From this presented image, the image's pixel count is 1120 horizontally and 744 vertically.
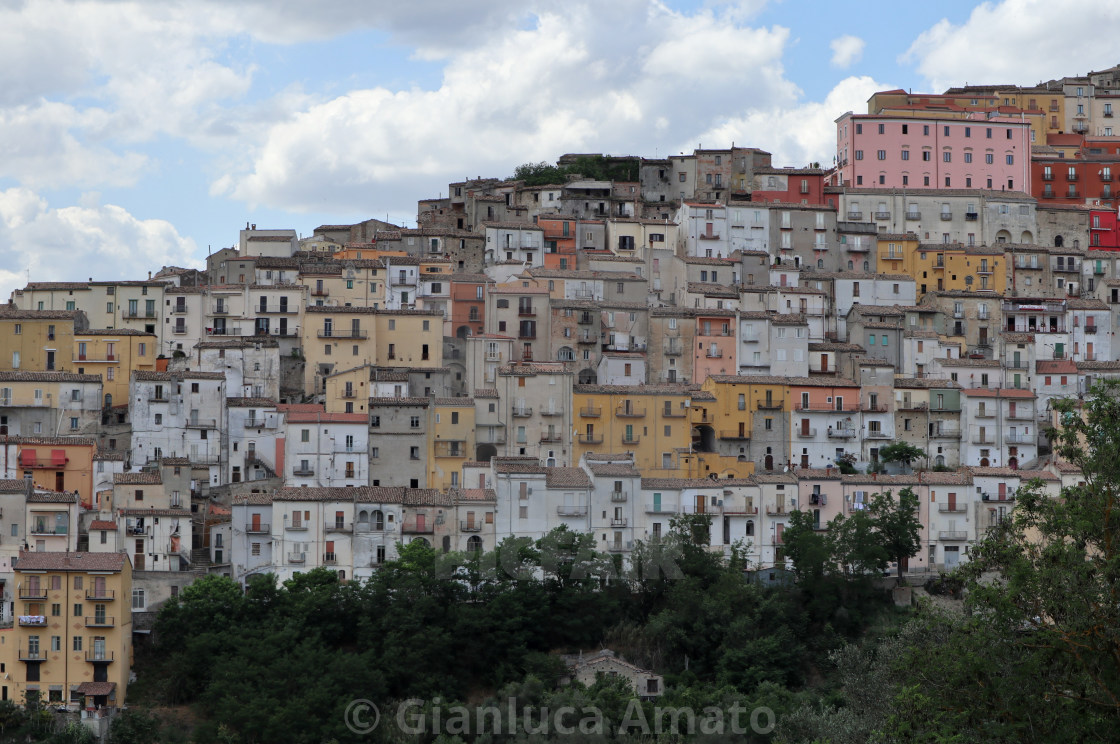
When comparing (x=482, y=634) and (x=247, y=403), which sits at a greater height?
(x=247, y=403)

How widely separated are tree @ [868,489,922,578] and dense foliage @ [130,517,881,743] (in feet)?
6.04

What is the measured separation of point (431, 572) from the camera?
1983 inches

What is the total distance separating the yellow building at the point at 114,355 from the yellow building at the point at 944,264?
103ft

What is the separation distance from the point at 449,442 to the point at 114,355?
492 inches

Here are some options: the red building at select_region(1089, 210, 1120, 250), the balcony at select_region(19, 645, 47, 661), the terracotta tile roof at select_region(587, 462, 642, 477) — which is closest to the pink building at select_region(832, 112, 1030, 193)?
the red building at select_region(1089, 210, 1120, 250)

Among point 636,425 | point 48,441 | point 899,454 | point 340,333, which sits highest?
point 340,333

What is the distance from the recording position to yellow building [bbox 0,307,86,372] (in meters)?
59.5

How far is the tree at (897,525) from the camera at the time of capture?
52719 mm

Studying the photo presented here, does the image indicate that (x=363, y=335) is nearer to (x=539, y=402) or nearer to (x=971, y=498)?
(x=539, y=402)

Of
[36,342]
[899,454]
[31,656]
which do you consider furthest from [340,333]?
[899,454]

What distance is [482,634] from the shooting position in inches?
1924

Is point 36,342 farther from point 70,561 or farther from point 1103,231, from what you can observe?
point 1103,231

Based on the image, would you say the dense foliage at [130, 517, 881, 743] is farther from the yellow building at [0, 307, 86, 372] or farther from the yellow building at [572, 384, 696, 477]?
the yellow building at [0, 307, 86, 372]

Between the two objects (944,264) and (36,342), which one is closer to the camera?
(36,342)
